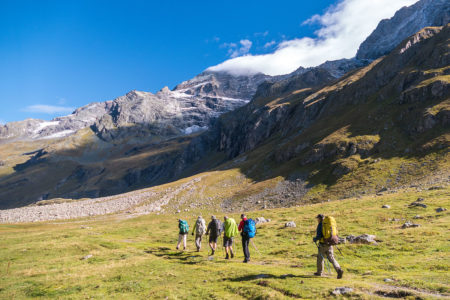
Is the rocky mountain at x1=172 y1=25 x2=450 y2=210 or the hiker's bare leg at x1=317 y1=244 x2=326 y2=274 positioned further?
the rocky mountain at x1=172 y1=25 x2=450 y2=210

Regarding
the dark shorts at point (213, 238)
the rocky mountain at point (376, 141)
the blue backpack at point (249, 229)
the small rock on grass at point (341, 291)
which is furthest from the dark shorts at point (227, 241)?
the rocky mountain at point (376, 141)

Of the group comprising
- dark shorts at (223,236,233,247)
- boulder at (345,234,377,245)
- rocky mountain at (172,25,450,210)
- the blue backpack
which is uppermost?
rocky mountain at (172,25,450,210)

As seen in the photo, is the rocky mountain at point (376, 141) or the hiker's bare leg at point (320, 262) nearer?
the hiker's bare leg at point (320, 262)

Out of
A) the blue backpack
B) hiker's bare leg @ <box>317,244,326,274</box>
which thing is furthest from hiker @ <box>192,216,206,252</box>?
hiker's bare leg @ <box>317,244,326,274</box>

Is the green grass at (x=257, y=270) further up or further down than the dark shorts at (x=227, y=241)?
further down

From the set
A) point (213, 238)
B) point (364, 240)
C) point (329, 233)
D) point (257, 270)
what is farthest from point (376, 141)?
point (257, 270)

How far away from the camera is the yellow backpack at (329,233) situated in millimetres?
15195

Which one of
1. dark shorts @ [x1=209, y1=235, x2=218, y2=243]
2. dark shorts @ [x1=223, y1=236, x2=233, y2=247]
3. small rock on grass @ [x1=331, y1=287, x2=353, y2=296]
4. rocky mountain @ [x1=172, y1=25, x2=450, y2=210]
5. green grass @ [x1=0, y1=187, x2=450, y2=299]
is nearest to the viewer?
small rock on grass @ [x1=331, y1=287, x2=353, y2=296]

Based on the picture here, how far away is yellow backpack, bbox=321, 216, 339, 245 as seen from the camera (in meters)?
15.2

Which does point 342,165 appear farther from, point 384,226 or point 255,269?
point 255,269

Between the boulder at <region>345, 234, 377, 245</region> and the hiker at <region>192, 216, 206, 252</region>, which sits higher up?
the hiker at <region>192, 216, 206, 252</region>

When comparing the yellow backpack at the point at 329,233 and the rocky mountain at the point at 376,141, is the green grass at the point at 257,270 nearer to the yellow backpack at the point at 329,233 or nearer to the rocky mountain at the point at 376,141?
the yellow backpack at the point at 329,233

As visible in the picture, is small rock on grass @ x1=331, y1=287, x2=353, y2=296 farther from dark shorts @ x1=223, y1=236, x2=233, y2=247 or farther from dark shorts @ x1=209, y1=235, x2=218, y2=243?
dark shorts @ x1=209, y1=235, x2=218, y2=243

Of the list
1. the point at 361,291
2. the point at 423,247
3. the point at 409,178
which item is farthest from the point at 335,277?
the point at 409,178
